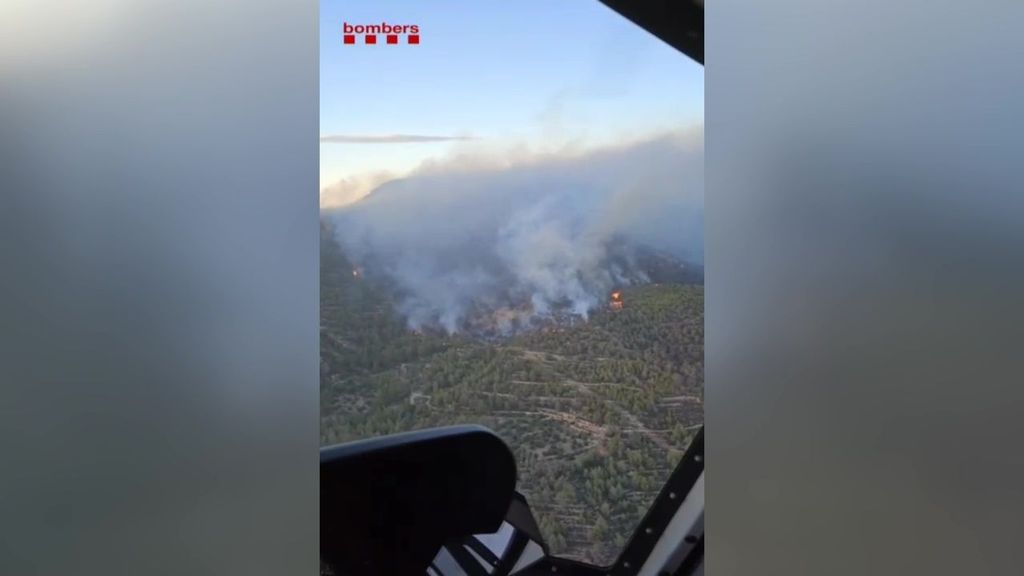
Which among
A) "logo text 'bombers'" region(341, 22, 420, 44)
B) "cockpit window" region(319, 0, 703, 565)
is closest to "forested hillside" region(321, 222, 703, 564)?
"cockpit window" region(319, 0, 703, 565)

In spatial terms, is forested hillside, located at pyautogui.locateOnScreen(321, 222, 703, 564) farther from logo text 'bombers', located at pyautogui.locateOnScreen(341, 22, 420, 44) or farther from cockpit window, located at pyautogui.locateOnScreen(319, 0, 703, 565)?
logo text 'bombers', located at pyautogui.locateOnScreen(341, 22, 420, 44)

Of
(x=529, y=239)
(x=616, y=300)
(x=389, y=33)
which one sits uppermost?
(x=389, y=33)

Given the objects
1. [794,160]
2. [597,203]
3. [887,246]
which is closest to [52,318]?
[597,203]

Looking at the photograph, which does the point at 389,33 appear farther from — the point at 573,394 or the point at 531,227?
the point at 573,394

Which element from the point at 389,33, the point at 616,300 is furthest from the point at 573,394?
the point at 389,33

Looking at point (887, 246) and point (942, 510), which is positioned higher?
point (887, 246)

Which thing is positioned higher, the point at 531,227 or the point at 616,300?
the point at 531,227

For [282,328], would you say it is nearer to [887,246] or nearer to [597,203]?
[597,203]
